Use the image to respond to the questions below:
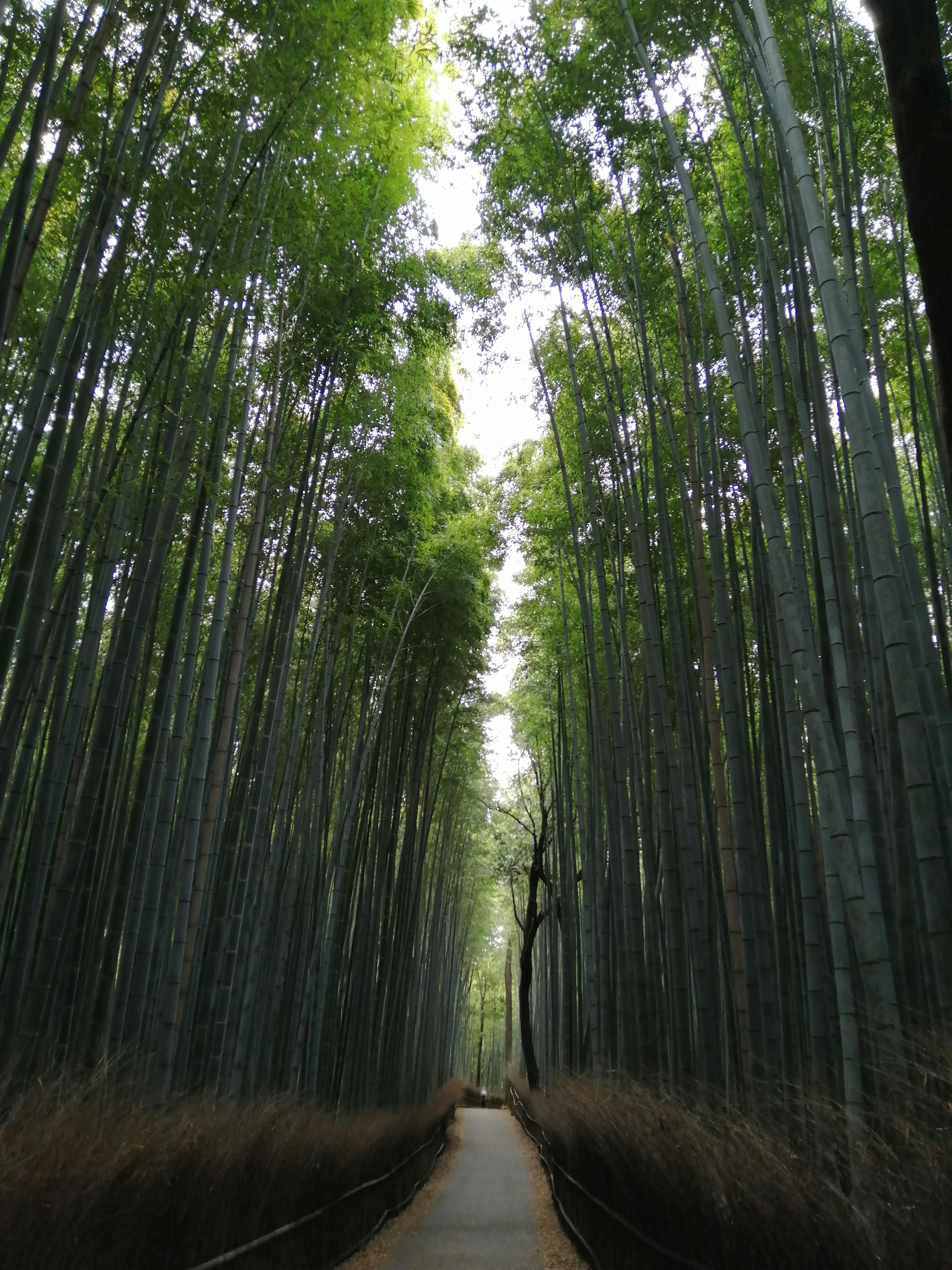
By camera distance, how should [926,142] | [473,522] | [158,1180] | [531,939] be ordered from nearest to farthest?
[926,142], [158,1180], [473,522], [531,939]

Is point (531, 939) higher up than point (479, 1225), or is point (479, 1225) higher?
point (531, 939)

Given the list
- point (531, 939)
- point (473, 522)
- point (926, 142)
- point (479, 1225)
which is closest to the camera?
point (926, 142)

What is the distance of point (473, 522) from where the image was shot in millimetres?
7340

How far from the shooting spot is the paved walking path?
4359 millimetres

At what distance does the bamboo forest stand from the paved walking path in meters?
0.76

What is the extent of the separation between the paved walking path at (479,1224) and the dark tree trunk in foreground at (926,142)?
177 inches

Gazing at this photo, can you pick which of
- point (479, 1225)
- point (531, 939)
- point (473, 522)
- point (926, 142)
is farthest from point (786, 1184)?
point (531, 939)

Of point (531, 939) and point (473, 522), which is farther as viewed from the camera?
point (531, 939)

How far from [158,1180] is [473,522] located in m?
5.73

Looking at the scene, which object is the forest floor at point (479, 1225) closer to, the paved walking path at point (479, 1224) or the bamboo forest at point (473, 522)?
the paved walking path at point (479, 1224)

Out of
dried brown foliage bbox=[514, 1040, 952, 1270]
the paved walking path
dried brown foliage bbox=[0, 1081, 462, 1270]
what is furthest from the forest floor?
dried brown foliage bbox=[514, 1040, 952, 1270]

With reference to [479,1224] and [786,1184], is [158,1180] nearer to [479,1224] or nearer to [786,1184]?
[786,1184]

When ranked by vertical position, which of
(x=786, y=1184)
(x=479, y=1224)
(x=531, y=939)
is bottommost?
(x=479, y=1224)

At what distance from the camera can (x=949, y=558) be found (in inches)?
178
